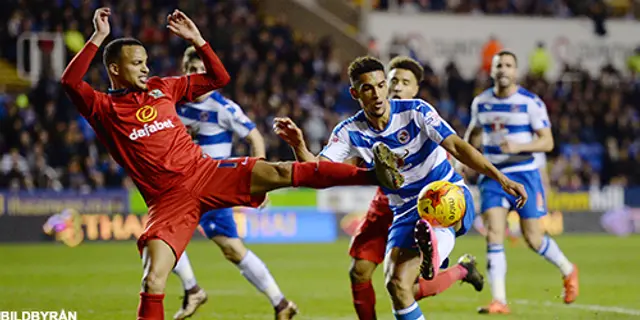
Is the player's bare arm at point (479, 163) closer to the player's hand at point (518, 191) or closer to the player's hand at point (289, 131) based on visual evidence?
the player's hand at point (518, 191)

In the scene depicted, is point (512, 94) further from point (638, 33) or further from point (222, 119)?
point (638, 33)

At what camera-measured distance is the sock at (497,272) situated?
9.85 m

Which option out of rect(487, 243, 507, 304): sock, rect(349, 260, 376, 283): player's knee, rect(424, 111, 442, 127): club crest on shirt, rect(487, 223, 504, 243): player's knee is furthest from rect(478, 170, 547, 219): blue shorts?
rect(424, 111, 442, 127): club crest on shirt

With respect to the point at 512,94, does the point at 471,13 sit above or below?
above

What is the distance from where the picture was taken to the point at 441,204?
23.3ft

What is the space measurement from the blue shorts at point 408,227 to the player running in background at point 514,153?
270 cm

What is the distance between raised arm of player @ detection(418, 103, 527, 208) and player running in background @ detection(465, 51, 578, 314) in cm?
321

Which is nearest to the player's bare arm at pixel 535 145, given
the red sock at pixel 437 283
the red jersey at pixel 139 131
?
the red sock at pixel 437 283

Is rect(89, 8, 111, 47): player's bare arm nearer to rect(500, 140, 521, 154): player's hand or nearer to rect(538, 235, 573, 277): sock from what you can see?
rect(500, 140, 521, 154): player's hand

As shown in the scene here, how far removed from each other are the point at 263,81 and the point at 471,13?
9.33 metres

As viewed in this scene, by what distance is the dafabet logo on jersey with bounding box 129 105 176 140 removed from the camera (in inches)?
270

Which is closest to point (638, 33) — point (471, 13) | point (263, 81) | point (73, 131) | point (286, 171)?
point (471, 13)

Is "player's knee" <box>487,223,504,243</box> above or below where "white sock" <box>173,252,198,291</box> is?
above

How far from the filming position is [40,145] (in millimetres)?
20531
